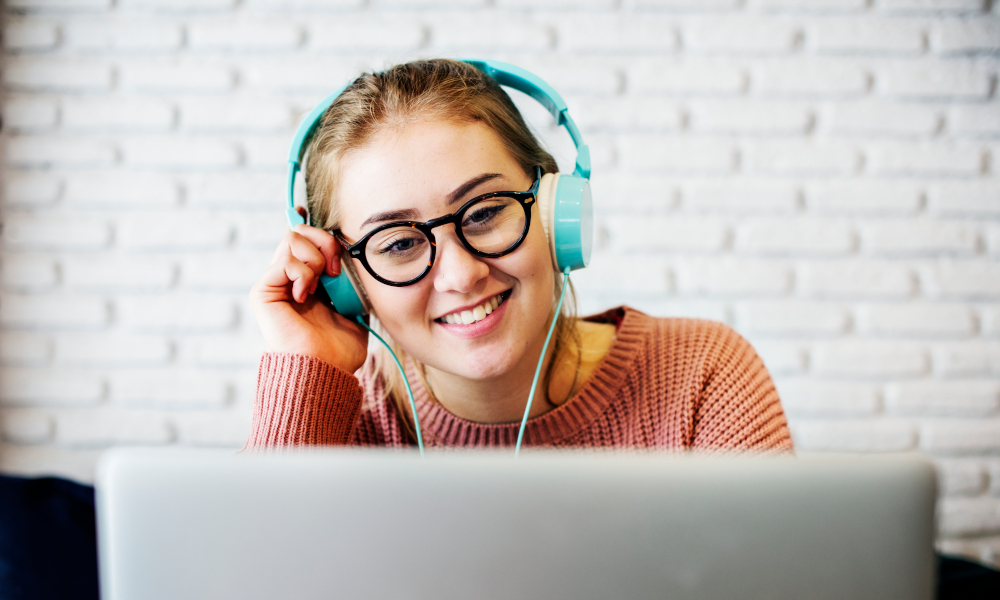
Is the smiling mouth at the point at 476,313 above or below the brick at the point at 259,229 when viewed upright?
→ below

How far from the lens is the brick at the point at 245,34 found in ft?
4.69

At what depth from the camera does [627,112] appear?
1.43 metres

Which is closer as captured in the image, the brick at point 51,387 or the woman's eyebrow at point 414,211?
the woman's eyebrow at point 414,211

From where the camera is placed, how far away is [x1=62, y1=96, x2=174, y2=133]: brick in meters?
1.46

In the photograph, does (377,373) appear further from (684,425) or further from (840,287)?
(840,287)

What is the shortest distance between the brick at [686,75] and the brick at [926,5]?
1.24 feet

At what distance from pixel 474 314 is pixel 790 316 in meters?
0.95

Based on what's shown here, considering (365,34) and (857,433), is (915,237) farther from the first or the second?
(365,34)

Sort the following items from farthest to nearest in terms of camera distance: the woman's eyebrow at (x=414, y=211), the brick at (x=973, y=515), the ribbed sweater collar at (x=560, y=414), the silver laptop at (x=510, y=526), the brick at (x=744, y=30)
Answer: the brick at (x=973, y=515), the brick at (x=744, y=30), the ribbed sweater collar at (x=560, y=414), the woman's eyebrow at (x=414, y=211), the silver laptop at (x=510, y=526)

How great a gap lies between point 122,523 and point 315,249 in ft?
1.96

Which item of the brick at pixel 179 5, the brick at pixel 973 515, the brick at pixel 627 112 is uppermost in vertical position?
the brick at pixel 179 5

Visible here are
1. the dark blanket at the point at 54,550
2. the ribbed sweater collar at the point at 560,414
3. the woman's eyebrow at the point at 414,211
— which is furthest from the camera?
the dark blanket at the point at 54,550

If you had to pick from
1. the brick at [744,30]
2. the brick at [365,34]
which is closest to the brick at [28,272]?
the brick at [365,34]

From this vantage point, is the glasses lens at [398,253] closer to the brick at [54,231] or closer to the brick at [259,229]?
the brick at [259,229]
